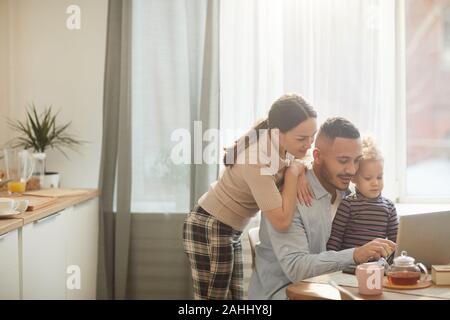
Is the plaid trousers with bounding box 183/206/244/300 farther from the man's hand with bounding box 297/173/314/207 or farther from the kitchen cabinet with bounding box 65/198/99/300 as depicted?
the kitchen cabinet with bounding box 65/198/99/300

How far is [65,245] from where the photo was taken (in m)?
3.12

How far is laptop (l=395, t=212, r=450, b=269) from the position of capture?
6.32 feet

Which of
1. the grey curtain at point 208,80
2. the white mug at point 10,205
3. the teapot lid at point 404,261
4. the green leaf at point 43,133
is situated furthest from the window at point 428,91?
the white mug at point 10,205

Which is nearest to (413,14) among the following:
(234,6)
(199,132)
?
(234,6)

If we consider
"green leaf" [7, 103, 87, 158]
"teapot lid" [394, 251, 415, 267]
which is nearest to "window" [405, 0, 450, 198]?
"green leaf" [7, 103, 87, 158]

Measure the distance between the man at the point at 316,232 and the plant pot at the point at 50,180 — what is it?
1638 mm

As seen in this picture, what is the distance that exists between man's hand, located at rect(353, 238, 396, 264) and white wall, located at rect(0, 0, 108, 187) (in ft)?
7.05

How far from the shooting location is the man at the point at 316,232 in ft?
6.55

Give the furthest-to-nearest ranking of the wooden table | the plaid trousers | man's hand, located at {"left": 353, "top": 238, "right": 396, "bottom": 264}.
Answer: the plaid trousers < man's hand, located at {"left": 353, "top": 238, "right": 396, "bottom": 264} < the wooden table

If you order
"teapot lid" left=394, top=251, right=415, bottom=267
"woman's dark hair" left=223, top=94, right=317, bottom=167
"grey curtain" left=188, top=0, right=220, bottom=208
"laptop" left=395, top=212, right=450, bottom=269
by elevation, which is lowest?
"teapot lid" left=394, top=251, right=415, bottom=267

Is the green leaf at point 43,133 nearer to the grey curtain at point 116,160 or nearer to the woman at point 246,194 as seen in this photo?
the grey curtain at point 116,160

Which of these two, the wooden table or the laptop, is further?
the laptop

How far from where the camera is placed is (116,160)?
3641 millimetres

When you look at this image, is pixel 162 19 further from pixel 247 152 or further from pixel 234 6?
pixel 247 152
